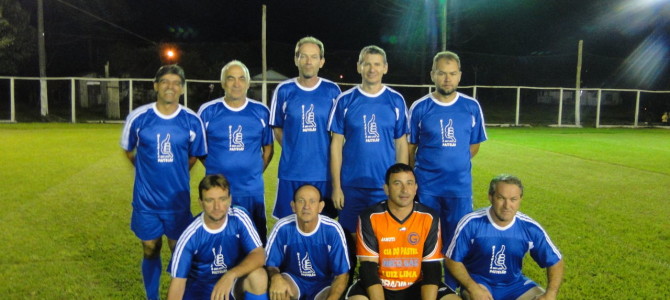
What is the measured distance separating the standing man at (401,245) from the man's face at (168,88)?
171 cm

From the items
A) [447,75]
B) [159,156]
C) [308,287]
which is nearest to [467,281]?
[308,287]

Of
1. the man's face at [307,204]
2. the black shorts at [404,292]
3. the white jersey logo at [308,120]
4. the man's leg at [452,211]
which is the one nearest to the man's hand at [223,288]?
the man's face at [307,204]

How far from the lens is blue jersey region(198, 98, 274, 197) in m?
4.38

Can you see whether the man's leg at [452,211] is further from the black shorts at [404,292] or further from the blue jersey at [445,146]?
the black shorts at [404,292]

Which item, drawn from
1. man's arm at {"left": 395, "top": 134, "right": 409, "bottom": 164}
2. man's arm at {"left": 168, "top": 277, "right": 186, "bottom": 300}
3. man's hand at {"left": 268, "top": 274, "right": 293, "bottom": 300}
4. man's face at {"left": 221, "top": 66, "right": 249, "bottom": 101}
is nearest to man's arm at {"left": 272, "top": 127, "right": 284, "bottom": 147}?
man's face at {"left": 221, "top": 66, "right": 249, "bottom": 101}

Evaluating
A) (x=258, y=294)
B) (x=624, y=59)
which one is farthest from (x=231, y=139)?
(x=624, y=59)

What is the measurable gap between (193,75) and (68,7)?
26.1 ft

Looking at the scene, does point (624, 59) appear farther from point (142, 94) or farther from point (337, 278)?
point (337, 278)

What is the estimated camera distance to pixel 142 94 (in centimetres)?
3089

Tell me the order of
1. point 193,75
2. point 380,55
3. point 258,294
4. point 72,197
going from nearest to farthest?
point 258,294
point 380,55
point 72,197
point 193,75

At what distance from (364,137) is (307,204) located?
3.09 feet

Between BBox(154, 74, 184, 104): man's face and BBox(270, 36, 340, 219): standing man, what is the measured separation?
2.77 feet

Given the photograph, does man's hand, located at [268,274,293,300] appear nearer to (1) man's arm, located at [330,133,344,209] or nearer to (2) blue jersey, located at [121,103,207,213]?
(1) man's arm, located at [330,133,344,209]

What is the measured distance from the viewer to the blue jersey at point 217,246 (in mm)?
3725
